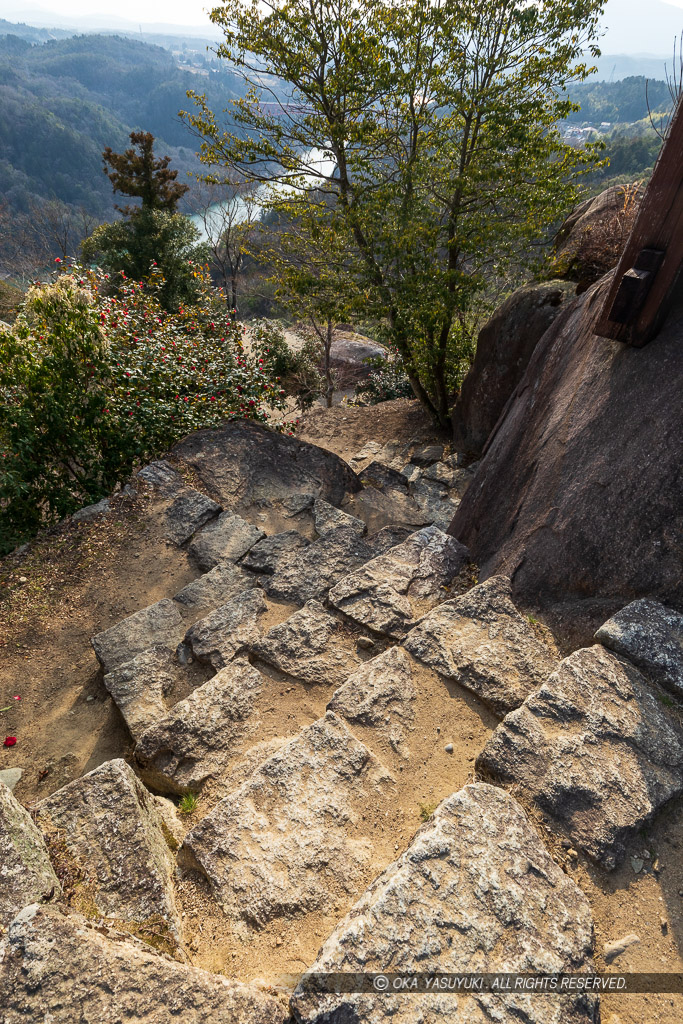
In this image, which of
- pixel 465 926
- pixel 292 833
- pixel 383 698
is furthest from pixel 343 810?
pixel 465 926

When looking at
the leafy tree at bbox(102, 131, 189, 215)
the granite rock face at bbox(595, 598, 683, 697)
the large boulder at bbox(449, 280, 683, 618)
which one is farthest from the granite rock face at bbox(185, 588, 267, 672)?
the leafy tree at bbox(102, 131, 189, 215)

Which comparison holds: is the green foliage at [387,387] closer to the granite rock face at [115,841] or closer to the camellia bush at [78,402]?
the camellia bush at [78,402]

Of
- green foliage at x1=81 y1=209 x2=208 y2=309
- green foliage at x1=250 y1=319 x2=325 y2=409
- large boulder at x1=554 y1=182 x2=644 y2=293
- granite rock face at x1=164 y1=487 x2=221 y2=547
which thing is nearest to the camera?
Result: granite rock face at x1=164 y1=487 x2=221 y2=547

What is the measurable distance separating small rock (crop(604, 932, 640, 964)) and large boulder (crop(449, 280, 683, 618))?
152cm

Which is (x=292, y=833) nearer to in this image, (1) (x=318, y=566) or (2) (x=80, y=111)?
(1) (x=318, y=566)

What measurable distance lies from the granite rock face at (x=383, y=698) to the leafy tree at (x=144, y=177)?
893 inches

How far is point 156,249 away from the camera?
66.2ft

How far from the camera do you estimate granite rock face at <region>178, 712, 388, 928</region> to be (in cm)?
215

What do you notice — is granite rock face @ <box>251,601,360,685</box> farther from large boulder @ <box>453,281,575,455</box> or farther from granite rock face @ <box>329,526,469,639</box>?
large boulder @ <box>453,281,575,455</box>

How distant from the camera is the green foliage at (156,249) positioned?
65.7 ft

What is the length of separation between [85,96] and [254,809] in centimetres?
15730

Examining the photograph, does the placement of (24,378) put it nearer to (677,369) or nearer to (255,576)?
(255,576)

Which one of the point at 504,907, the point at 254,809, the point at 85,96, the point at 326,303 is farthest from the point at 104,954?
the point at 85,96

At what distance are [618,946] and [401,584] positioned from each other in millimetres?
2347
